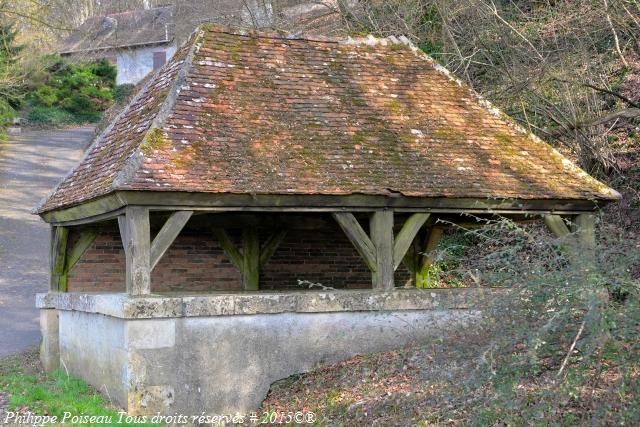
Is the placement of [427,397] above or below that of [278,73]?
below

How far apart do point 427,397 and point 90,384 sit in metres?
4.56

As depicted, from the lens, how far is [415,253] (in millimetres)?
13273

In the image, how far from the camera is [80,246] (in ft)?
37.7

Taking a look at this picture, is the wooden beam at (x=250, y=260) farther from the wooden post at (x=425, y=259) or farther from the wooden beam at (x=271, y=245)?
the wooden post at (x=425, y=259)

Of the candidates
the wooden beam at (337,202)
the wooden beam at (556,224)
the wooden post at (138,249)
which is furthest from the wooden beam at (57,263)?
the wooden beam at (556,224)

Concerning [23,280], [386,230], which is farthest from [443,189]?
[23,280]

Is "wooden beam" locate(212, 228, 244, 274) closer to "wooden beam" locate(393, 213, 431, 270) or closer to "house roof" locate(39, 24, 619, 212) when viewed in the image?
"house roof" locate(39, 24, 619, 212)

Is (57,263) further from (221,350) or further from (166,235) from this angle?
(221,350)

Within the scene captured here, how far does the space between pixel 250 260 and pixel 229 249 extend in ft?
1.18

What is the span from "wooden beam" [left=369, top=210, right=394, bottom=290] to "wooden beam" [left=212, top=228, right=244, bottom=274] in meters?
2.99

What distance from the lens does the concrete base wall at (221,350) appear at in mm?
8805

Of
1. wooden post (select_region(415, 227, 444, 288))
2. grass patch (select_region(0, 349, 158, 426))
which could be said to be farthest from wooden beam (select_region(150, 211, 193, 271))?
wooden post (select_region(415, 227, 444, 288))

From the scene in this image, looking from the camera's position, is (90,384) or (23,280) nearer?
(90,384)

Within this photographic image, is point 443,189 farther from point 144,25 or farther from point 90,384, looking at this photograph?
point 144,25
